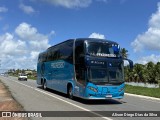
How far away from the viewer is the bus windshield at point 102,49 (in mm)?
20672

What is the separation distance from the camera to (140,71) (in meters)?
98.4

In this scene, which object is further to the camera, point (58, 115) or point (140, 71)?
point (140, 71)

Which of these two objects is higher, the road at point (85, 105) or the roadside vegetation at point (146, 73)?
the roadside vegetation at point (146, 73)

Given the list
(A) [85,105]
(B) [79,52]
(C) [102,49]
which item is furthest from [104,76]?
(B) [79,52]

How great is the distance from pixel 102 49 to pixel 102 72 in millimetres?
1481

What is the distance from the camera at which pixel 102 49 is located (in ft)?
68.8

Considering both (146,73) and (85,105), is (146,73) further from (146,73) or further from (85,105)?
(85,105)

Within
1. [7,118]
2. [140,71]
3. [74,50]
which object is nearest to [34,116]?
[7,118]

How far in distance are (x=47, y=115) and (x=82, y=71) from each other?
6.36 metres

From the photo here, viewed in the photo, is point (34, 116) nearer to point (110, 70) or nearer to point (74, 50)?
point (110, 70)

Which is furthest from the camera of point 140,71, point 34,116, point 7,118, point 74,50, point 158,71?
point 140,71

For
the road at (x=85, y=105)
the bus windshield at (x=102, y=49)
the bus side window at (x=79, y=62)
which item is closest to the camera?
the road at (x=85, y=105)

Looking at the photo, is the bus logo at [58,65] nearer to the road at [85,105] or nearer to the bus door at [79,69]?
the road at [85,105]

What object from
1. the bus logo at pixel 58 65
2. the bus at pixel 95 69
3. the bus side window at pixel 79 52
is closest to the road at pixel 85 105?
the bus at pixel 95 69
